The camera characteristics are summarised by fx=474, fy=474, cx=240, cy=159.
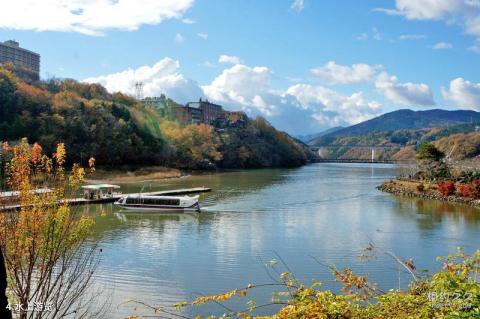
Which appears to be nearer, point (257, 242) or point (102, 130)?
point (257, 242)

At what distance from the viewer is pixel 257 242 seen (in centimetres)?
2317

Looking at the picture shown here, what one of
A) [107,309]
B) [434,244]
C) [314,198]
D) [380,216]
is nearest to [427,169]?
[314,198]

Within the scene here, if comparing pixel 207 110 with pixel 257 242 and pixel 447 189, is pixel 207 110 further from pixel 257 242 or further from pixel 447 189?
pixel 257 242

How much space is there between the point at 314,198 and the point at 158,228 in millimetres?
19910

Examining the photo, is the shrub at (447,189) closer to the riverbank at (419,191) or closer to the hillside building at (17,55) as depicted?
the riverbank at (419,191)

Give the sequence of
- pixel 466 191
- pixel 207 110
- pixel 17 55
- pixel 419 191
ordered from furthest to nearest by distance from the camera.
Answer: pixel 207 110, pixel 17 55, pixel 419 191, pixel 466 191

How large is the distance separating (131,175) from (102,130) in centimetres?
959

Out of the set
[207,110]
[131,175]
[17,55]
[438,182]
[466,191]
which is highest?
[17,55]

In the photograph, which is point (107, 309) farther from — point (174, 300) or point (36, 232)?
point (36, 232)

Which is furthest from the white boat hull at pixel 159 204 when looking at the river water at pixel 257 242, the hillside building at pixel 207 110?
the hillside building at pixel 207 110

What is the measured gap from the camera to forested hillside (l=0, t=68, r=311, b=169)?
61.8 metres

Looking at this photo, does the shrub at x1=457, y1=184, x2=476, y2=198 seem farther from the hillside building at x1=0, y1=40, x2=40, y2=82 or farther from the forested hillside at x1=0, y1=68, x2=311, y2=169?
the hillside building at x1=0, y1=40, x2=40, y2=82

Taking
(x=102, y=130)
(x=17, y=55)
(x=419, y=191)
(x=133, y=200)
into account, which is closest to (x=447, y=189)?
(x=419, y=191)

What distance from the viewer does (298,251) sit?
69.9ft
